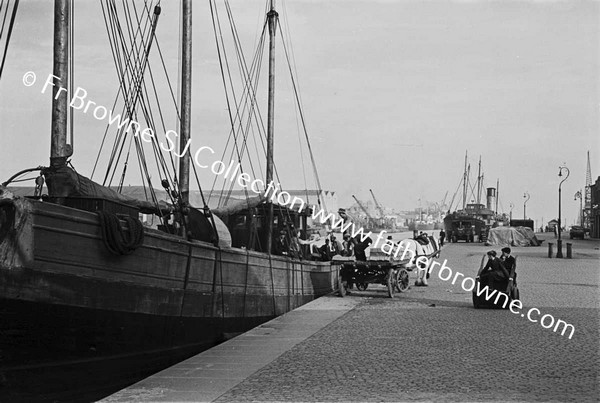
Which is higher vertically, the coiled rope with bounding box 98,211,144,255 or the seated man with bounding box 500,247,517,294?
the coiled rope with bounding box 98,211,144,255

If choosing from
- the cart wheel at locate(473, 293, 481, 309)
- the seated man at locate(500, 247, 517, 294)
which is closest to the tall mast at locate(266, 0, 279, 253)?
the cart wheel at locate(473, 293, 481, 309)

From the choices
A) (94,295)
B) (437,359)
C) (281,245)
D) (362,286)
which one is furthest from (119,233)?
(362,286)

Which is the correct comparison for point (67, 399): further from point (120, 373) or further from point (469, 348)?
point (469, 348)

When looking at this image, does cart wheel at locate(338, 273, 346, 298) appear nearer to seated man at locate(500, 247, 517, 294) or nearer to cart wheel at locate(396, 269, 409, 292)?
cart wheel at locate(396, 269, 409, 292)

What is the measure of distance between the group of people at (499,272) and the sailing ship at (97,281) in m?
4.85

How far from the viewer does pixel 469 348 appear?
34.2 ft

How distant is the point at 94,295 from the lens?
10336 mm

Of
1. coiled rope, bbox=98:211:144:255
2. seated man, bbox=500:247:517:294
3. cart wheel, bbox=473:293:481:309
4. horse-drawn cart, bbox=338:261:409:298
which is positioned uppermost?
coiled rope, bbox=98:211:144:255

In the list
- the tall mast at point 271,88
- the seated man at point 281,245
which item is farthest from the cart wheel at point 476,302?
the tall mast at point 271,88

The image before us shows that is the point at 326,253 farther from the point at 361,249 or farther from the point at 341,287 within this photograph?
the point at 341,287

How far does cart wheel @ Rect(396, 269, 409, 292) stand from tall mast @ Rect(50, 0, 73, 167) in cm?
1039

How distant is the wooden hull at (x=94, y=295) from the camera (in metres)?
9.26

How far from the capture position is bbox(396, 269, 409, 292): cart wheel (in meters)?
19.4

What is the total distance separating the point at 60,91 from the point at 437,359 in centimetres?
656
